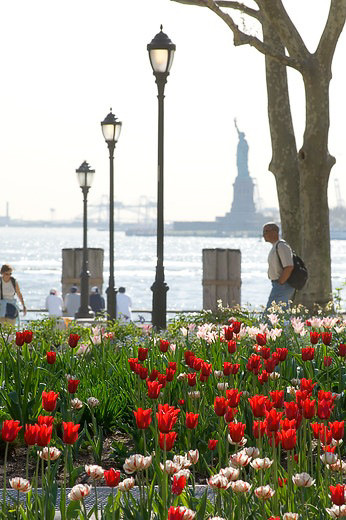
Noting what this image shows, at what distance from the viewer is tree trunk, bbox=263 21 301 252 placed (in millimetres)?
14820

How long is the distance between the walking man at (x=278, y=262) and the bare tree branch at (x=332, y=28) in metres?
3.87

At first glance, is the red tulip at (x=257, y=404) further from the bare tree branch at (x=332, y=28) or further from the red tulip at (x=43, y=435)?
the bare tree branch at (x=332, y=28)

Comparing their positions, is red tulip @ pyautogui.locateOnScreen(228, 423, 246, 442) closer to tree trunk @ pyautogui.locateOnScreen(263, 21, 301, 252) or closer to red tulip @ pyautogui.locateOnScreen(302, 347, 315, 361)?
red tulip @ pyautogui.locateOnScreen(302, 347, 315, 361)

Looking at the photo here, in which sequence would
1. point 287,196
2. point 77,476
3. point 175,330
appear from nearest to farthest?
point 77,476, point 175,330, point 287,196

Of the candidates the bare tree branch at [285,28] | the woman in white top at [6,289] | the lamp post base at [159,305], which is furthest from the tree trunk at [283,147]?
the woman in white top at [6,289]

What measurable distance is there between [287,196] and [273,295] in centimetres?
362

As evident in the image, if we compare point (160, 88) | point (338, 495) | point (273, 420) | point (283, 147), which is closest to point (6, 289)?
point (160, 88)

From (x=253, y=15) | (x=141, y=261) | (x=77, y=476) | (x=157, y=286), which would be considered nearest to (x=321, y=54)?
(x=253, y=15)

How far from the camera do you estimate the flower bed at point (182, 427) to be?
3.36m

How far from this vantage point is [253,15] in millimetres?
15234

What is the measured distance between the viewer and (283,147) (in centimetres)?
1493

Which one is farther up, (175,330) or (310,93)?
(310,93)

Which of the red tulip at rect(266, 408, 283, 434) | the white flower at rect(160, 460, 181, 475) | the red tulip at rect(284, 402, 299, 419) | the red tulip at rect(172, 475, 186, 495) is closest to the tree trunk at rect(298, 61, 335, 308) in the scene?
the red tulip at rect(284, 402, 299, 419)

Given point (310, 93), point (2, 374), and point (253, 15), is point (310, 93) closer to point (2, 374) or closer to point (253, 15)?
point (253, 15)
